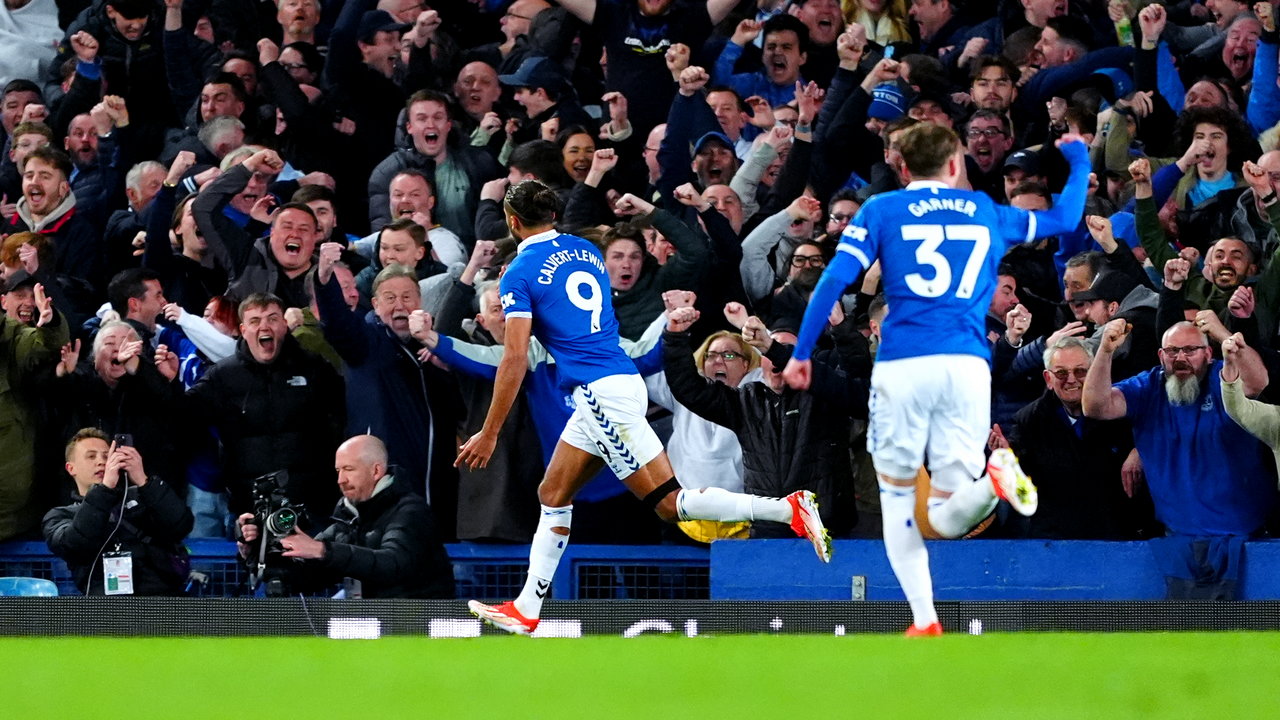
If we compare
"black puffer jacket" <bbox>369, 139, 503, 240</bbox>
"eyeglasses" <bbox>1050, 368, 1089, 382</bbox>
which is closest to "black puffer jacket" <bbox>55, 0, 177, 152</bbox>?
"black puffer jacket" <bbox>369, 139, 503, 240</bbox>

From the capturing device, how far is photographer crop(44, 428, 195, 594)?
10185mm

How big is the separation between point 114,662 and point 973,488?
326cm

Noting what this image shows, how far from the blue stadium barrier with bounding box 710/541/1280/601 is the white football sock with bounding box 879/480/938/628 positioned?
2473 mm

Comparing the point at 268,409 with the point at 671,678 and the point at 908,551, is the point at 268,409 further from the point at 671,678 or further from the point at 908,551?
the point at 671,678

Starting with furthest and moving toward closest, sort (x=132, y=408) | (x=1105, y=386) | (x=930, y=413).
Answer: (x=132, y=408), (x=1105, y=386), (x=930, y=413)

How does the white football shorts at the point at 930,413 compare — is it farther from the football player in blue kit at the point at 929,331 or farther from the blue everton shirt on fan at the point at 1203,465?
the blue everton shirt on fan at the point at 1203,465

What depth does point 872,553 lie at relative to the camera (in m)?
10.1

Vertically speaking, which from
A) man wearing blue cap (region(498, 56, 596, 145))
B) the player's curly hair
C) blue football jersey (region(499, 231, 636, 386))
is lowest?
blue football jersey (region(499, 231, 636, 386))

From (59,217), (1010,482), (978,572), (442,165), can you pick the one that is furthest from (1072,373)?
(59,217)

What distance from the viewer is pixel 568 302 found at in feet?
29.8

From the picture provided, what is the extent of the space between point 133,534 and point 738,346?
3.55m

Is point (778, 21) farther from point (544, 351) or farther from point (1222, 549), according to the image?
point (1222, 549)

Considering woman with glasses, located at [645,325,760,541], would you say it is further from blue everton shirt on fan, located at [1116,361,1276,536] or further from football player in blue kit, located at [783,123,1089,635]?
football player in blue kit, located at [783,123,1089,635]

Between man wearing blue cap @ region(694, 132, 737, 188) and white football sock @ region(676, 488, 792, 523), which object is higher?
man wearing blue cap @ region(694, 132, 737, 188)
